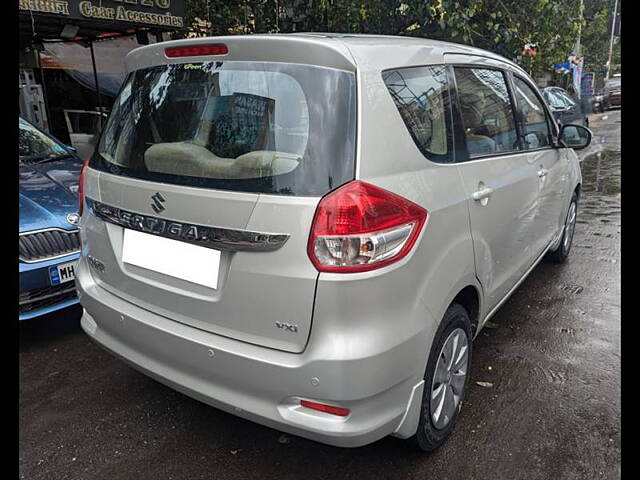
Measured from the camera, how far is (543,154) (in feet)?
11.9

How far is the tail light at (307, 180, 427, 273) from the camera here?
1766mm

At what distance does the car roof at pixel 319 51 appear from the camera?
73.1 inches

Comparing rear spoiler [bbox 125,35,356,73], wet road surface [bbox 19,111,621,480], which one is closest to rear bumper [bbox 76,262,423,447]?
wet road surface [bbox 19,111,621,480]

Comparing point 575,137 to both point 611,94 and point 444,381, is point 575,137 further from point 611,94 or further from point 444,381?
point 611,94

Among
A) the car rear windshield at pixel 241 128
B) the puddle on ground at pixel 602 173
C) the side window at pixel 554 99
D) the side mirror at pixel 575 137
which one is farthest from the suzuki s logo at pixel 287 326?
the side window at pixel 554 99

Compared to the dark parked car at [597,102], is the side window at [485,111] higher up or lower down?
lower down

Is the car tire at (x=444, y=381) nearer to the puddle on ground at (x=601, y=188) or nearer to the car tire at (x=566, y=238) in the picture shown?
the car tire at (x=566, y=238)

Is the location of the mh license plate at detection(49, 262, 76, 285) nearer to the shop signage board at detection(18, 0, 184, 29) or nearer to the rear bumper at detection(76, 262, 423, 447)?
the rear bumper at detection(76, 262, 423, 447)

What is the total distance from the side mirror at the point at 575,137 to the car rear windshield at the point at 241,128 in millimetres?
2758

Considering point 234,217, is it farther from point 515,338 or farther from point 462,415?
point 515,338

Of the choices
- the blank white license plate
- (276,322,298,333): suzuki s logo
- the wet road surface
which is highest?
the blank white license plate

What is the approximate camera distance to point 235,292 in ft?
6.18

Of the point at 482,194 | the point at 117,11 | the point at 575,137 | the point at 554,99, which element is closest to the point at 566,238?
the point at 575,137

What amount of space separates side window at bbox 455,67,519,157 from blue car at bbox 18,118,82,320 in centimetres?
262
